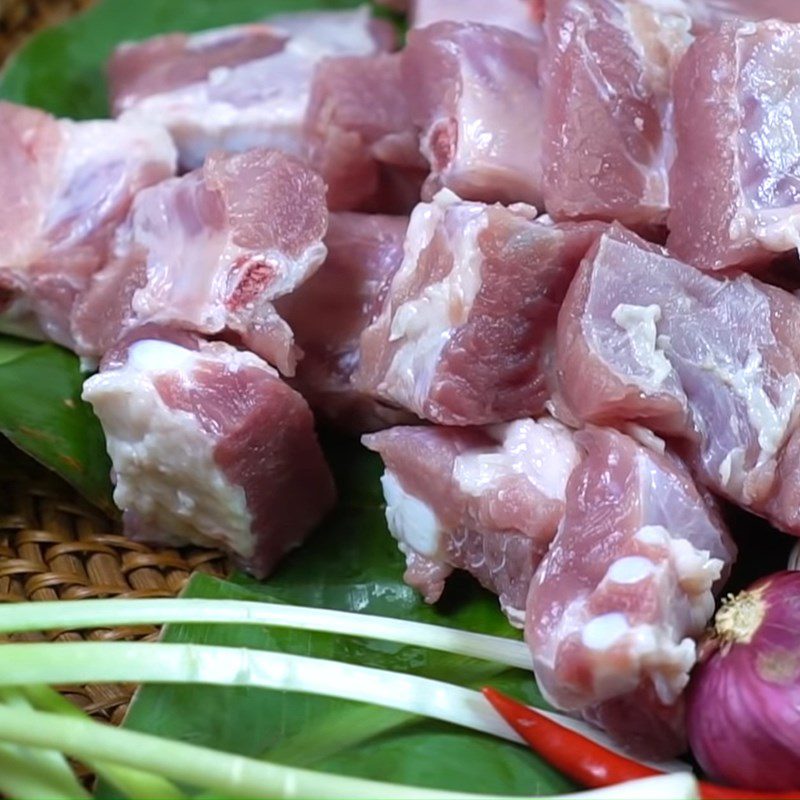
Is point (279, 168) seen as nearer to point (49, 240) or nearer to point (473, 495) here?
point (49, 240)

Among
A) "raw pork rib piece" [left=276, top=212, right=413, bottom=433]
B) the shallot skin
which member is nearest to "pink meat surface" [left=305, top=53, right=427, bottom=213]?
"raw pork rib piece" [left=276, top=212, right=413, bottom=433]

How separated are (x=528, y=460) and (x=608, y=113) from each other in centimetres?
76

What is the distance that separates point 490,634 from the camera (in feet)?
8.45

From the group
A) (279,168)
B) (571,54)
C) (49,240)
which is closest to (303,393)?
(279,168)

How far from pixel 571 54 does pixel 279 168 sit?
0.69 metres

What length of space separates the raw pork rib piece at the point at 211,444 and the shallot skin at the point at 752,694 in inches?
39.1

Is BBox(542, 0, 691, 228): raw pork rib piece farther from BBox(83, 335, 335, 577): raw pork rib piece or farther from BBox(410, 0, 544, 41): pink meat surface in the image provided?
BBox(83, 335, 335, 577): raw pork rib piece

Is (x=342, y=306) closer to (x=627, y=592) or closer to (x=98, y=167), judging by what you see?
(x=98, y=167)

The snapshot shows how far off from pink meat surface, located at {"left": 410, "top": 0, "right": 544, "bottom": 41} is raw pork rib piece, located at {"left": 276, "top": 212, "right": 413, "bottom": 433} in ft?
1.96

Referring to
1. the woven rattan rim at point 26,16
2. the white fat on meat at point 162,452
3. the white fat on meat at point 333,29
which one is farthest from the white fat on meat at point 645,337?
the woven rattan rim at point 26,16

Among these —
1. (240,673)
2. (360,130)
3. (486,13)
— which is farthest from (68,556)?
(486,13)

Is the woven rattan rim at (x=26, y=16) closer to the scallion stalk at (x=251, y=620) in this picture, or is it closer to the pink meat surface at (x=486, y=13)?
the pink meat surface at (x=486, y=13)

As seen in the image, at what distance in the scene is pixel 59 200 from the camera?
3.07m

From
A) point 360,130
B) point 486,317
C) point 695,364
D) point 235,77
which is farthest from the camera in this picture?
point 235,77
